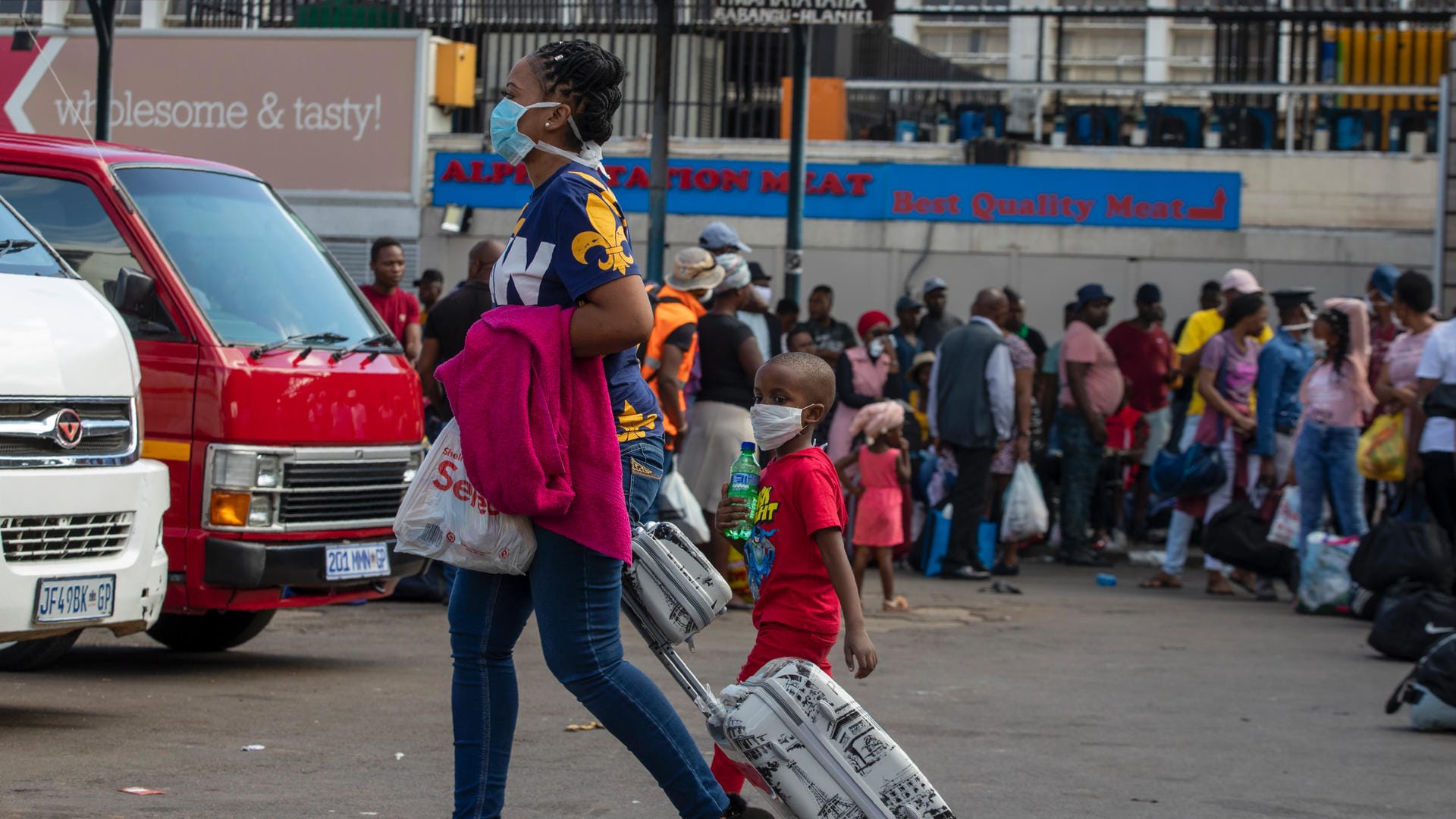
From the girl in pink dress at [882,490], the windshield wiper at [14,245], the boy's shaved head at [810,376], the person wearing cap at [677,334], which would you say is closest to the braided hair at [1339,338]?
the girl in pink dress at [882,490]

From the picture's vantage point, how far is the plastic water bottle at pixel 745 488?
5.22m

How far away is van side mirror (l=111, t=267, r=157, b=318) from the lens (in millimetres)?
7461

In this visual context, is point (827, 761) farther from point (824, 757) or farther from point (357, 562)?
point (357, 562)

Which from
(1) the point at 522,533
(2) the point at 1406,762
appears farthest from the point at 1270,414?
(1) the point at 522,533

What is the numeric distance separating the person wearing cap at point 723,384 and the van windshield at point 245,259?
2.31m

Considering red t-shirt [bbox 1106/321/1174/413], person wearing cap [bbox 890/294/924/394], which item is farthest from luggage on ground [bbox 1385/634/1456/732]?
red t-shirt [bbox 1106/321/1174/413]

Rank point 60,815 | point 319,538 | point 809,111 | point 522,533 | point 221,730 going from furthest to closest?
point 809,111 → point 319,538 → point 221,730 → point 60,815 → point 522,533

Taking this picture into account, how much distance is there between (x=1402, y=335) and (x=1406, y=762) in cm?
512

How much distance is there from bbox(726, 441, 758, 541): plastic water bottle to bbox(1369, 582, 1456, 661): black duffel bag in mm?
5580

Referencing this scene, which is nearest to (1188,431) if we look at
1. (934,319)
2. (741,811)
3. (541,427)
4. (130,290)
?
(934,319)

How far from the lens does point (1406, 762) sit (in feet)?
22.7

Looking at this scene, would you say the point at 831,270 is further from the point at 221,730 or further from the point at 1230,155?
the point at 221,730

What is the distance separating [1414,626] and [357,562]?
17.8ft

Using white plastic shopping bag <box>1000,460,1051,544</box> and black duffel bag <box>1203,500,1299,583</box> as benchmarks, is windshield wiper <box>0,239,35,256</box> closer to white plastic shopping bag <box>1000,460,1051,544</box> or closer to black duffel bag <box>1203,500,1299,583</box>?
white plastic shopping bag <box>1000,460,1051,544</box>
